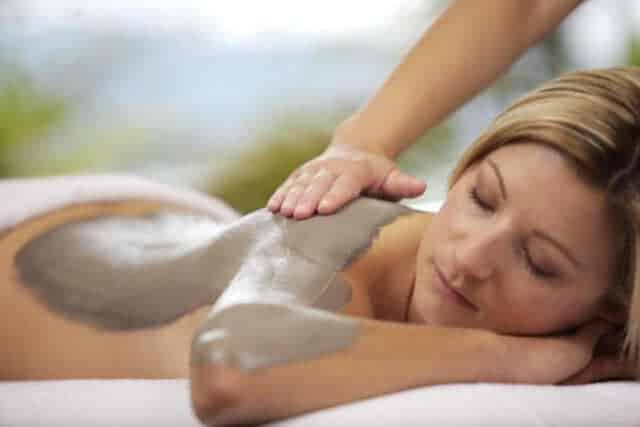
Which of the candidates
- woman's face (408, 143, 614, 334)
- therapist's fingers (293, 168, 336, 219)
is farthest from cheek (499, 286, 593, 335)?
therapist's fingers (293, 168, 336, 219)

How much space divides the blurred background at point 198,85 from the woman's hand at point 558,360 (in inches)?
37.6

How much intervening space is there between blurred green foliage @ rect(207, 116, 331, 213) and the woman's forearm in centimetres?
105

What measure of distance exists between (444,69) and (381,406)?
663 mm

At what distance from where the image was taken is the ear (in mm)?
1079

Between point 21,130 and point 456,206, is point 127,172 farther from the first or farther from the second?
point 456,206

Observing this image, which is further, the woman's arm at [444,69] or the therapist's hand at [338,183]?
the woman's arm at [444,69]

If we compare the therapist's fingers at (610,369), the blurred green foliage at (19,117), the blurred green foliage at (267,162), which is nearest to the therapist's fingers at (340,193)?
the therapist's fingers at (610,369)

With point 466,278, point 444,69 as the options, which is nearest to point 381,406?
point 466,278

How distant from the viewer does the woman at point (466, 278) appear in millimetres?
979

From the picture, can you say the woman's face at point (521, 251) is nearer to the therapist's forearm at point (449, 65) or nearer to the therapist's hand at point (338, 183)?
the therapist's hand at point (338, 183)

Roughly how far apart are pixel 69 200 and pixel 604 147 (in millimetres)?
744

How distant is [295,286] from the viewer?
955mm

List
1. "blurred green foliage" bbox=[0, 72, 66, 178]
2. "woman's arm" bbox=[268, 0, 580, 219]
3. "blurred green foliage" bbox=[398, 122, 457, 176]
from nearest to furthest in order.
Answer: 1. "woman's arm" bbox=[268, 0, 580, 219]
2. "blurred green foliage" bbox=[0, 72, 66, 178]
3. "blurred green foliage" bbox=[398, 122, 457, 176]

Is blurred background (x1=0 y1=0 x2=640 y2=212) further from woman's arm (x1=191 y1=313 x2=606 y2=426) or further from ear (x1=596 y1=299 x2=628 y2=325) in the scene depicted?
woman's arm (x1=191 y1=313 x2=606 y2=426)
